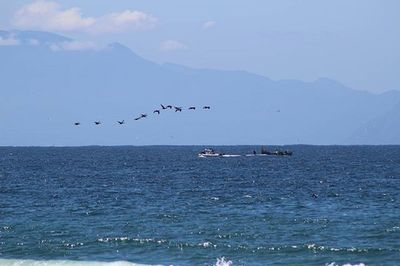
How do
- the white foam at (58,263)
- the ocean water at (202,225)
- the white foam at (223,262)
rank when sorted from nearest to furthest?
the white foam at (58,263)
the white foam at (223,262)
the ocean water at (202,225)

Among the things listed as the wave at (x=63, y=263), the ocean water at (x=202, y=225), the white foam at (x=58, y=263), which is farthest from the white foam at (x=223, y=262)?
the white foam at (x=58, y=263)

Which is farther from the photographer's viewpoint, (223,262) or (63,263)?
(223,262)

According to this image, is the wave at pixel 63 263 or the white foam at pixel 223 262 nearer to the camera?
the wave at pixel 63 263

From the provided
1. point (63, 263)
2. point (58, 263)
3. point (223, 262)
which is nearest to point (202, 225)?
point (223, 262)

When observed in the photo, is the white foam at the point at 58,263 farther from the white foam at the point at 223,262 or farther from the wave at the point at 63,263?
the white foam at the point at 223,262

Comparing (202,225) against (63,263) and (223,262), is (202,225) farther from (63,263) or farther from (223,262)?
(63,263)

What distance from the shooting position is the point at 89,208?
67000 millimetres

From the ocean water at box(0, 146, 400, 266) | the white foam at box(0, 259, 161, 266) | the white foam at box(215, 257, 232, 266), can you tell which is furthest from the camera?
the ocean water at box(0, 146, 400, 266)

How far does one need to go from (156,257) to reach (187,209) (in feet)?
71.3

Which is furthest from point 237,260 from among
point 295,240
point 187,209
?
point 187,209

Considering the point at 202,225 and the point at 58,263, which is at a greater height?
the point at 202,225

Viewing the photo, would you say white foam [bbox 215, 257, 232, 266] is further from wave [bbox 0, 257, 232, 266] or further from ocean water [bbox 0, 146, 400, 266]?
ocean water [bbox 0, 146, 400, 266]

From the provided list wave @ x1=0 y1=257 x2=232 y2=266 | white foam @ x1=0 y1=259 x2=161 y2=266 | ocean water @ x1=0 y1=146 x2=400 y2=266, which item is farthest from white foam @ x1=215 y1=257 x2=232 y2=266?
white foam @ x1=0 y1=259 x2=161 y2=266

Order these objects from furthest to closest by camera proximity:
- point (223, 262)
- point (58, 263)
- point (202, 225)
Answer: point (202, 225) < point (223, 262) < point (58, 263)
